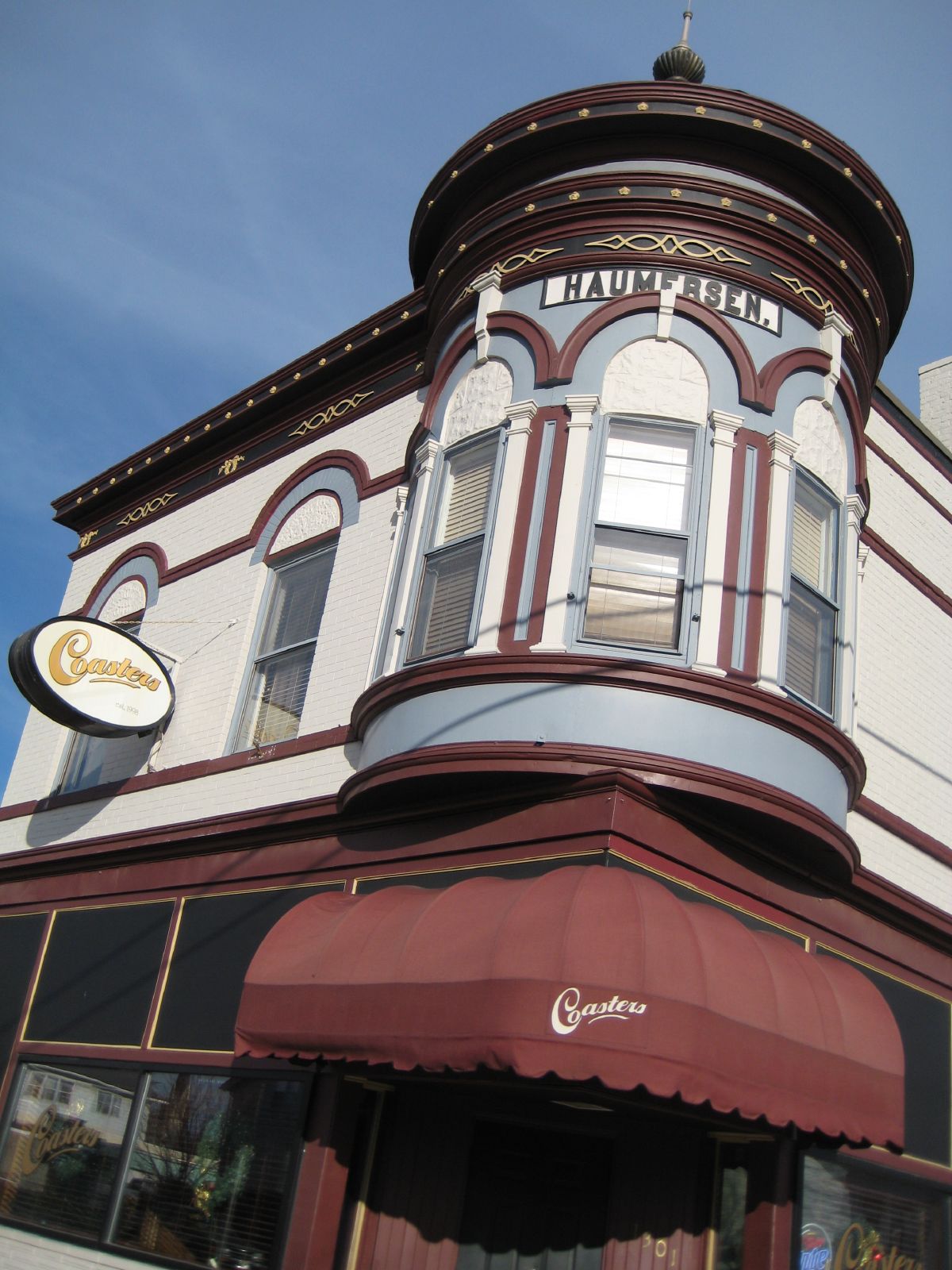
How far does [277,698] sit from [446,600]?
125 inches

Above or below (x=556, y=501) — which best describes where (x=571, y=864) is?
below

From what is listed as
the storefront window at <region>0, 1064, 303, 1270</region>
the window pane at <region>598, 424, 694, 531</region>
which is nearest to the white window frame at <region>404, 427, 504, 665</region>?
the window pane at <region>598, 424, 694, 531</region>

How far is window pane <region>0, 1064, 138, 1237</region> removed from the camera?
36.4 ft

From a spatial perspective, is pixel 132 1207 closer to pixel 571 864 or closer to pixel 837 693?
pixel 571 864

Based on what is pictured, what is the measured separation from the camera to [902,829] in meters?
11.1

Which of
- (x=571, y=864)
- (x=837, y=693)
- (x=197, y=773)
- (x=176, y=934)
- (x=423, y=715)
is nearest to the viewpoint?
(x=571, y=864)

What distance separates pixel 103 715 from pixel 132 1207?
471 centimetres

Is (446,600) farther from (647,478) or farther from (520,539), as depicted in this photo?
(647,478)

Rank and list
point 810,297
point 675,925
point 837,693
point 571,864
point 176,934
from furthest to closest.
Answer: point 176,934
point 810,297
point 837,693
point 571,864
point 675,925

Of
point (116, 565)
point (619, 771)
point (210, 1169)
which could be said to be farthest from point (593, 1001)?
point (116, 565)

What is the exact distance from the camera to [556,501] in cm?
957

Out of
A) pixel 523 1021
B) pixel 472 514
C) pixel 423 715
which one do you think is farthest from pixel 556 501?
pixel 523 1021

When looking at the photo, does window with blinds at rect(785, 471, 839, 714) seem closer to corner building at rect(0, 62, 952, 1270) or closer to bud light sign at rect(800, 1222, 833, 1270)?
corner building at rect(0, 62, 952, 1270)

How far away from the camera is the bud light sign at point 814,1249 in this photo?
8.62 meters
